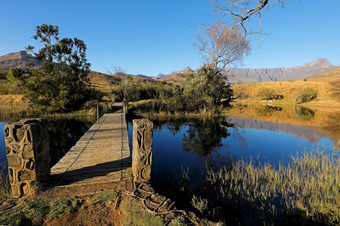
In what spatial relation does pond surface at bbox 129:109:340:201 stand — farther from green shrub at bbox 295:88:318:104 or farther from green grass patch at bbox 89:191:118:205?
green shrub at bbox 295:88:318:104

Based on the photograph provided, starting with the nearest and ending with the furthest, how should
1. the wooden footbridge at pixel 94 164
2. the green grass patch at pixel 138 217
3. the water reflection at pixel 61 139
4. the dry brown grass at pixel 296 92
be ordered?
the green grass patch at pixel 138 217 < the wooden footbridge at pixel 94 164 < the water reflection at pixel 61 139 < the dry brown grass at pixel 296 92

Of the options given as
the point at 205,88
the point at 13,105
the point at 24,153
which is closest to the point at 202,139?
the point at 24,153

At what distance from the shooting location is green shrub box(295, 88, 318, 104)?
37.2m

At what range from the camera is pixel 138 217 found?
98.5 inches

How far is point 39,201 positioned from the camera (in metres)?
2.89

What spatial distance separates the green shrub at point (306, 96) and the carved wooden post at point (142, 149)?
1834 inches

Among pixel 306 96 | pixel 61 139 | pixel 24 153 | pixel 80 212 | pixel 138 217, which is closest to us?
pixel 138 217

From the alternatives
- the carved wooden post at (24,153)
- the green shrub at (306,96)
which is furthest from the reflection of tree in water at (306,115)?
the carved wooden post at (24,153)

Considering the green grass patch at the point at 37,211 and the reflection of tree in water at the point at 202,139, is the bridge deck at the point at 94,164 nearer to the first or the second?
the green grass patch at the point at 37,211

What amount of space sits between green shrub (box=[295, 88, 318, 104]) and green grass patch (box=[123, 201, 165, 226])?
47.4m

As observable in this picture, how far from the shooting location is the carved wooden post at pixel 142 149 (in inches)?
140

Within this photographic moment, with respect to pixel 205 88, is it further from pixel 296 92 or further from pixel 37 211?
pixel 296 92

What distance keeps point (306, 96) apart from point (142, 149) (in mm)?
47877

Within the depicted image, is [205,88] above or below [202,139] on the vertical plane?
above
